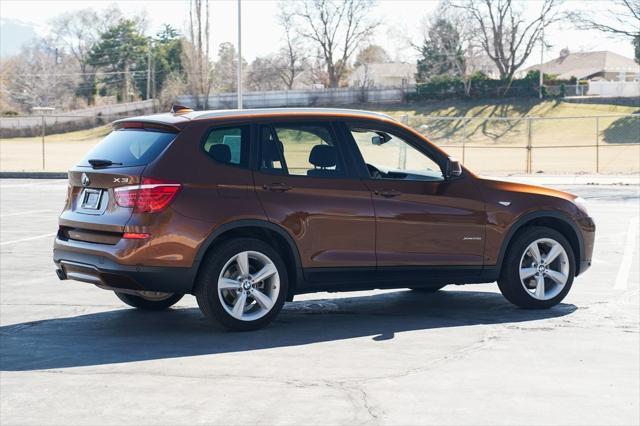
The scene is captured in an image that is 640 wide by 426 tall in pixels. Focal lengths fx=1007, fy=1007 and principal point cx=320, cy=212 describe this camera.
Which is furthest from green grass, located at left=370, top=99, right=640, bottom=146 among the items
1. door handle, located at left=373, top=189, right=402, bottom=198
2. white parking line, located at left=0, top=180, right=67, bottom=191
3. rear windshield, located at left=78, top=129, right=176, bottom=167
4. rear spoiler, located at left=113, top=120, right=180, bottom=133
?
rear windshield, located at left=78, top=129, right=176, bottom=167

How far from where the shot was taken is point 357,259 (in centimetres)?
842

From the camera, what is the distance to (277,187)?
26.7 ft

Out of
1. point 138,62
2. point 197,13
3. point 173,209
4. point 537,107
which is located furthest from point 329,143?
point 138,62

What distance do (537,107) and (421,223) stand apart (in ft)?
213

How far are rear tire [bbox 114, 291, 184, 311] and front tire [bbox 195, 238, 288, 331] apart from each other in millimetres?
1236

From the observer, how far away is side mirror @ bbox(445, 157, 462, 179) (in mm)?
8734

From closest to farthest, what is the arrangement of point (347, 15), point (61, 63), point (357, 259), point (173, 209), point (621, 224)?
point (173, 209) → point (357, 259) → point (621, 224) → point (347, 15) → point (61, 63)

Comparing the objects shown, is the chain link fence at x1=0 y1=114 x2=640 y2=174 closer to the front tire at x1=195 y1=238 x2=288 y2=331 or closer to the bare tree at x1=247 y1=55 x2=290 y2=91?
the front tire at x1=195 y1=238 x2=288 y2=331

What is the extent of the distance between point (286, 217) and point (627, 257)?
21.0ft

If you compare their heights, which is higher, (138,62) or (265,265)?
(138,62)

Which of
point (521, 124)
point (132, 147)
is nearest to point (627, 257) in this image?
point (132, 147)

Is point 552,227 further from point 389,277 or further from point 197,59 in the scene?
point 197,59

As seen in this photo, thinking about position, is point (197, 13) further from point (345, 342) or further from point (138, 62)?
point (345, 342)

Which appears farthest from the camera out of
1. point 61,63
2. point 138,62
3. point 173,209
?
point 61,63
